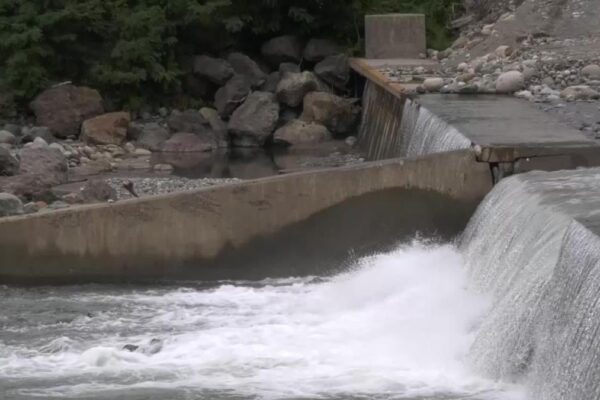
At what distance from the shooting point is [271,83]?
915 inches

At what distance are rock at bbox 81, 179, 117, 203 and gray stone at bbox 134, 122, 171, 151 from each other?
228 inches

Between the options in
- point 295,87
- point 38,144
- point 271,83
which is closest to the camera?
point 38,144

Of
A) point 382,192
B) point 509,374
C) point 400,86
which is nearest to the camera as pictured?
point 509,374

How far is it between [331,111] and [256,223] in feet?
32.3

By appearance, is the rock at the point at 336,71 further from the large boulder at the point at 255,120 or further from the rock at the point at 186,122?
the rock at the point at 186,122

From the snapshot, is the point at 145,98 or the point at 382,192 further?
the point at 145,98

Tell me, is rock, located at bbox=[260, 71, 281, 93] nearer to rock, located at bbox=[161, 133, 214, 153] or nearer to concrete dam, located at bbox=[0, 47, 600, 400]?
rock, located at bbox=[161, 133, 214, 153]

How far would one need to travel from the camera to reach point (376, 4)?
2500 centimetres

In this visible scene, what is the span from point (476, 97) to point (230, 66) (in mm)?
8084

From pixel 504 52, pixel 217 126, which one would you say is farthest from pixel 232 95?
pixel 504 52

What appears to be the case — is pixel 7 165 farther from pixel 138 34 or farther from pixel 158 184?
pixel 138 34

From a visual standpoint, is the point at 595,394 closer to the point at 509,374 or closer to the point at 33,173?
the point at 509,374

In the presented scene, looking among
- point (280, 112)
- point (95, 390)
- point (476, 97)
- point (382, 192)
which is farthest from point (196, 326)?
point (280, 112)

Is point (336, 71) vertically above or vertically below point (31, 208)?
above
